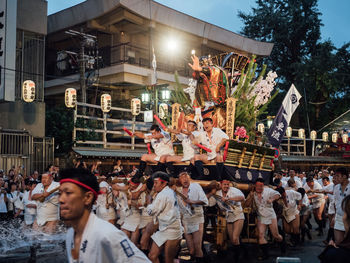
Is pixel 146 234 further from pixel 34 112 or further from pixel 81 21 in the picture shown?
pixel 81 21

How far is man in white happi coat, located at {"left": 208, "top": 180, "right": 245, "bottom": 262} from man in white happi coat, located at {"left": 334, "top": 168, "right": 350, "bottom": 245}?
1908mm

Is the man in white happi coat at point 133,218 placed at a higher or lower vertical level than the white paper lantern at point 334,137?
lower

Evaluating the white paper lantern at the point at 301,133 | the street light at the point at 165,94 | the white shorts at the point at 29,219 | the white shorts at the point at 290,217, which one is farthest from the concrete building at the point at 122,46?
the white shorts at the point at 290,217

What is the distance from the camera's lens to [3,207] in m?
12.8

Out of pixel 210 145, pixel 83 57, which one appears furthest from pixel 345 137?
pixel 210 145

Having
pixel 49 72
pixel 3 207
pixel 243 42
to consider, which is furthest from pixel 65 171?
pixel 243 42

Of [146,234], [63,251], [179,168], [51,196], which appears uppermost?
[179,168]

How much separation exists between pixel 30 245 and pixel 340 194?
6404 mm

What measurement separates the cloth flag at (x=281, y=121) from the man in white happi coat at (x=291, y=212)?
1.67 metres

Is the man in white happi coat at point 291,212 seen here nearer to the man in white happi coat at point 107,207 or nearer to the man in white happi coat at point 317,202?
the man in white happi coat at point 317,202

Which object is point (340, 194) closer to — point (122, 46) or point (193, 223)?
point (193, 223)

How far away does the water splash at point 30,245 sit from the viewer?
28.9 ft

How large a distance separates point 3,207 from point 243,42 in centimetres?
2274

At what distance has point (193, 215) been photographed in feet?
27.4
